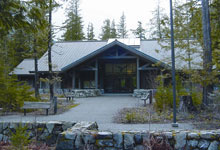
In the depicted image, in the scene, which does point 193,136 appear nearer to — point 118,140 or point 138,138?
point 138,138

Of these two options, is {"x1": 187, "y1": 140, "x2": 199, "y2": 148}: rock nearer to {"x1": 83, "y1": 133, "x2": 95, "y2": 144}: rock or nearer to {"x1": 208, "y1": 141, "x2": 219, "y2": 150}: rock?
{"x1": 208, "y1": 141, "x2": 219, "y2": 150}: rock

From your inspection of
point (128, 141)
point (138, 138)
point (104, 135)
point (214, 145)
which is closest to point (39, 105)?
point (104, 135)

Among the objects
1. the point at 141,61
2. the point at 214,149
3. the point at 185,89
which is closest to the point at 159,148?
the point at 214,149

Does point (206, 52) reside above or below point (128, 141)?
above

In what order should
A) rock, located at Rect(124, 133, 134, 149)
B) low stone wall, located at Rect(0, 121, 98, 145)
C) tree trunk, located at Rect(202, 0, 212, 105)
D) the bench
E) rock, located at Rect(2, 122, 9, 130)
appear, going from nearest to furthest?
rock, located at Rect(124, 133, 134, 149)
low stone wall, located at Rect(0, 121, 98, 145)
rock, located at Rect(2, 122, 9, 130)
the bench
tree trunk, located at Rect(202, 0, 212, 105)

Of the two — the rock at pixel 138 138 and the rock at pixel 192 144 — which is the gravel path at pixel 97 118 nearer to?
the rock at pixel 138 138

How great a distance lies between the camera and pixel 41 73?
25203 millimetres

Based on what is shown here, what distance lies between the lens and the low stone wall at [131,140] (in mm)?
5301

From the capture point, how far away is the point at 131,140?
214 inches

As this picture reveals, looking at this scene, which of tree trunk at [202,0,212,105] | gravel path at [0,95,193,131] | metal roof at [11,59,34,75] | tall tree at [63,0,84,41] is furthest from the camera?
tall tree at [63,0,84,41]

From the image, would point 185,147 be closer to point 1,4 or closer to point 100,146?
point 100,146

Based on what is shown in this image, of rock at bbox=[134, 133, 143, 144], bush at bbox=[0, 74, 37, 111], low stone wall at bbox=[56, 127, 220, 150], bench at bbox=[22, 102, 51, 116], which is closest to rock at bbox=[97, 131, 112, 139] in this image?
low stone wall at bbox=[56, 127, 220, 150]

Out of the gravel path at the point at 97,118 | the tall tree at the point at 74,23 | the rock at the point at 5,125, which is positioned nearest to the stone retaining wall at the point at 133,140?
the gravel path at the point at 97,118

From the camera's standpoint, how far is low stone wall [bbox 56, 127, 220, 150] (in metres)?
5.30
